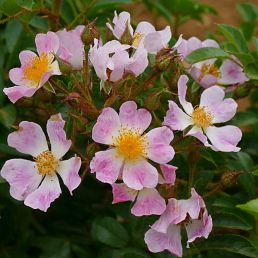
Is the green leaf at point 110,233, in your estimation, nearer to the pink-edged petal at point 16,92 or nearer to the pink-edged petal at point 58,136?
the pink-edged petal at point 58,136

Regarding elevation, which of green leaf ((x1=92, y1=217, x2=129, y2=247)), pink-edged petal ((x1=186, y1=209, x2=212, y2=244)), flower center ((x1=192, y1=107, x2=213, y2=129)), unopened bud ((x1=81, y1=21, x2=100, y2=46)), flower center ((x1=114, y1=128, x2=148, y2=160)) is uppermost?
unopened bud ((x1=81, y1=21, x2=100, y2=46))

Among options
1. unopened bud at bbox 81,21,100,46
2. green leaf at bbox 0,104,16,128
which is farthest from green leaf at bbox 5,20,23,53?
unopened bud at bbox 81,21,100,46

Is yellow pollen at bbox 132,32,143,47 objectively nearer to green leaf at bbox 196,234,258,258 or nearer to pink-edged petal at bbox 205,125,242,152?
pink-edged petal at bbox 205,125,242,152

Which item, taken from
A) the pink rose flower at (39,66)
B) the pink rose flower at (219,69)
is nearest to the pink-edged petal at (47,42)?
the pink rose flower at (39,66)

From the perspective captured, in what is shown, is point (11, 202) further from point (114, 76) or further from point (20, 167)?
point (114, 76)

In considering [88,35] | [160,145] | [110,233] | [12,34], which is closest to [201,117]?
[160,145]

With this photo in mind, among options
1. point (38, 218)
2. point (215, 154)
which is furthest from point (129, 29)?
point (38, 218)
